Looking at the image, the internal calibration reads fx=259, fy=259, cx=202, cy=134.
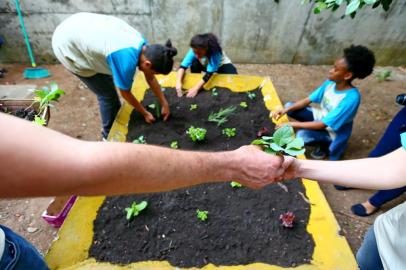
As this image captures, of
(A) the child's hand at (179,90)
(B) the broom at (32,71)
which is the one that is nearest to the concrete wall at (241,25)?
(B) the broom at (32,71)

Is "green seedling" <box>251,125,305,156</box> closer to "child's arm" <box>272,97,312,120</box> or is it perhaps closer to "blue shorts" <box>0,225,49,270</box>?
"blue shorts" <box>0,225,49,270</box>

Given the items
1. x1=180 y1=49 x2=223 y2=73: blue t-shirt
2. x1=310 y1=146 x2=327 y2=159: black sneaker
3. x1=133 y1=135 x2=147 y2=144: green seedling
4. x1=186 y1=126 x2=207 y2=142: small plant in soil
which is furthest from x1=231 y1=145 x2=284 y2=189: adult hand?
x1=180 y1=49 x2=223 y2=73: blue t-shirt

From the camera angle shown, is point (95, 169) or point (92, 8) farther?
point (92, 8)

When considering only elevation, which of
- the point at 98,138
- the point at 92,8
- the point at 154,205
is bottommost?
the point at 98,138

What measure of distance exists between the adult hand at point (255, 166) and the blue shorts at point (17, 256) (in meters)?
0.91

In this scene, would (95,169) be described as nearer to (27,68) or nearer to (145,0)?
(145,0)

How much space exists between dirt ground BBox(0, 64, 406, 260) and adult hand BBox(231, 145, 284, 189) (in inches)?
50.5

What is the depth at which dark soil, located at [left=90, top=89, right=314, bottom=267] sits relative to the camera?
1618 mm

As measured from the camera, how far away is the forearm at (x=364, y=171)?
111cm

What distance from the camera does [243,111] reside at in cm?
288

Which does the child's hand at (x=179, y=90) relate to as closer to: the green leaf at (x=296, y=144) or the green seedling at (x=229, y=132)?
the green seedling at (x=229, y=132)

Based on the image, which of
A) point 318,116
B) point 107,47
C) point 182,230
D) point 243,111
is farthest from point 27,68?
point 318,116

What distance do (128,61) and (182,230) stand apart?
1.42 m

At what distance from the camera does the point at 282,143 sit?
1.33 m
